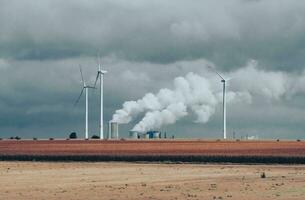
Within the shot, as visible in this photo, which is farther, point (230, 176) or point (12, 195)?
point (230, 176)

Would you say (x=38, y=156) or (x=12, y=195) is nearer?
(x=12, y=195)

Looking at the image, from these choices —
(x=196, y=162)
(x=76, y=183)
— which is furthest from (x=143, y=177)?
(x=196, y=162)

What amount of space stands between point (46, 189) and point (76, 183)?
8.36m

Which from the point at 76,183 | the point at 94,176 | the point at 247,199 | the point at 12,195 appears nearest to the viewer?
the point at 247,199

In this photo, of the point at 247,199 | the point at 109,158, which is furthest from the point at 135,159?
the point at 247,199

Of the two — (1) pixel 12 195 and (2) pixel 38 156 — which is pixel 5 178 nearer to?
(1) pixel 12 195

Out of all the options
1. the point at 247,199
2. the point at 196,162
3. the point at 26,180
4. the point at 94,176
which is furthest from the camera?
the point at 196,162

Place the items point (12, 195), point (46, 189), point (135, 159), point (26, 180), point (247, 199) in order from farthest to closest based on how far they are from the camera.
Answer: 1. point (135, 159)
2. point (26, 180)
3. point (46, 189)
4. point (12, 195)
5. point (247, 199)

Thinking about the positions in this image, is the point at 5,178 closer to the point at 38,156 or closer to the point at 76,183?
the point at 76,183

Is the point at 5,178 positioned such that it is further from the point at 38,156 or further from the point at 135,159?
the point at 38,156

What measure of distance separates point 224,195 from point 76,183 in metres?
21.3

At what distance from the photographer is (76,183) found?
270 ft

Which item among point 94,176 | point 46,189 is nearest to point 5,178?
point 94,176

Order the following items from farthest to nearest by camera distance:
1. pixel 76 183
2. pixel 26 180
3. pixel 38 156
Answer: pixel 38 156
pixel 26 180
pixel 76 183
